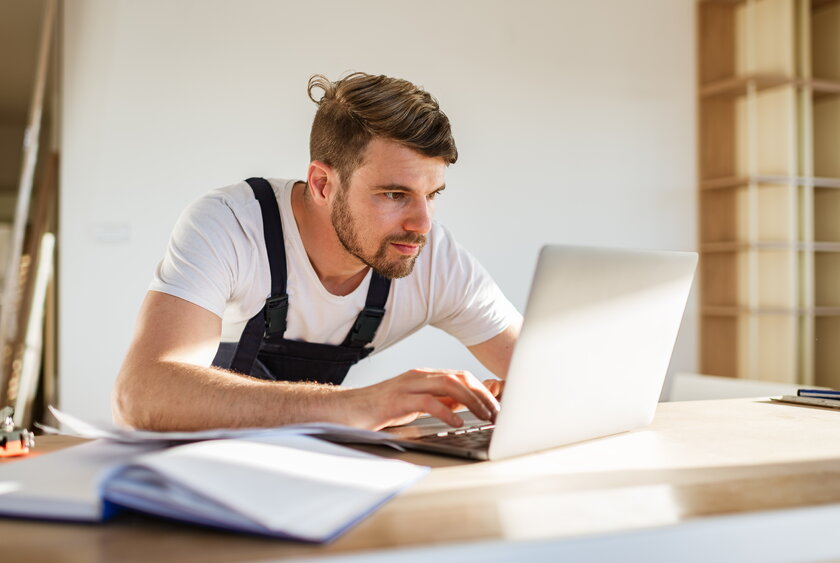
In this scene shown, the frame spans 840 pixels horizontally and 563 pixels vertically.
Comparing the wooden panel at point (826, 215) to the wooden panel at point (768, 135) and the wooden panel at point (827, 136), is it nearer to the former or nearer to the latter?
the wooden panel at point (827, 136)

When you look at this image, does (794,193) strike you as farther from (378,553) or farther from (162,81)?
(378,553)

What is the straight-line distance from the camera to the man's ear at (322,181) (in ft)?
5.45

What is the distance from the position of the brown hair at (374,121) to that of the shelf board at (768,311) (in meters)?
3.32

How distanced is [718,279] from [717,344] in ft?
1.19

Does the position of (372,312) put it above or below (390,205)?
below

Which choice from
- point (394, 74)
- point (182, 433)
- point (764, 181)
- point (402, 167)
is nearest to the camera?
point (182, 433)

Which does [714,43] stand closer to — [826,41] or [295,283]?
[826,41]

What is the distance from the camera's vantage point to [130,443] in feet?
2.99

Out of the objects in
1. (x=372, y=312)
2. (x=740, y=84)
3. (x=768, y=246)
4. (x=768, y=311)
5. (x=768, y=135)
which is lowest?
(x=768, y=311)

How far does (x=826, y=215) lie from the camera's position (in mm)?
4742

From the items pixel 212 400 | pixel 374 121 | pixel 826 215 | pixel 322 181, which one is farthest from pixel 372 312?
pixel 826 215

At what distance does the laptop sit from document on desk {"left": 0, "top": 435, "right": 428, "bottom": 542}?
0.60ft

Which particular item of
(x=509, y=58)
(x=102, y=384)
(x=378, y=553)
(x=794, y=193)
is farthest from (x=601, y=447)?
(x=794, y=193)

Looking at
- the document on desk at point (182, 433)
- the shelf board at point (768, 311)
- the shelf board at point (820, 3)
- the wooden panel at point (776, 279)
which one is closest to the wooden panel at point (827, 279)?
the shelf board at point (768, 311)
